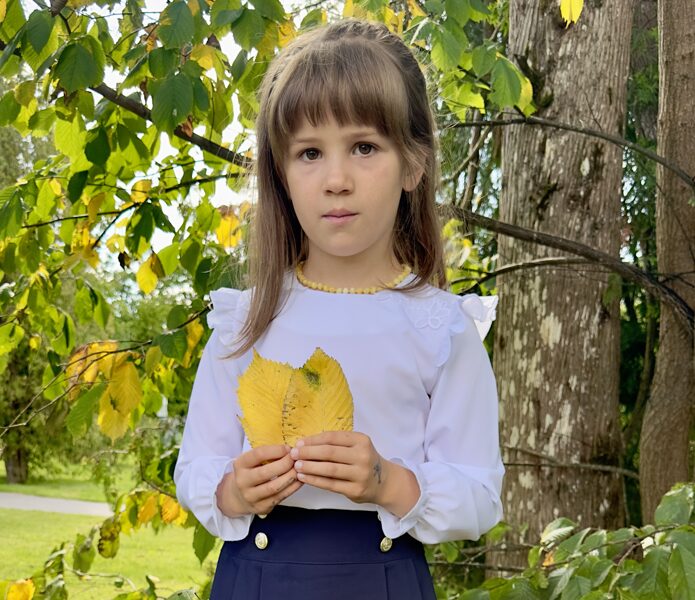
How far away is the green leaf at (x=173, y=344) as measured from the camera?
7.47 ft

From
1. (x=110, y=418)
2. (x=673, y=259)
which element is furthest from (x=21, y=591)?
(x=673, y=259)

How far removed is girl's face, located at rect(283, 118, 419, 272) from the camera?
4.69ft

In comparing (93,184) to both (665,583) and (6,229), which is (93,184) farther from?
(665,583)

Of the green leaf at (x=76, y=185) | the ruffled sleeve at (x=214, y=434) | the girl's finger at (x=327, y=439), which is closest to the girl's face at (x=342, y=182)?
the ruffled sleeve at (x=214, y=434)

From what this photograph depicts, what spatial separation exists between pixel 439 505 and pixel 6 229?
1513 mm

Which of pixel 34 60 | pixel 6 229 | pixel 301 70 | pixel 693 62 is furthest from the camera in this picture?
pixel 693 62

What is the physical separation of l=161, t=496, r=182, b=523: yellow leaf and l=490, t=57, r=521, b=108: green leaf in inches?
52.8

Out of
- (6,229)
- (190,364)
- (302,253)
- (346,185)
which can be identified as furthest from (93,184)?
(346,185)

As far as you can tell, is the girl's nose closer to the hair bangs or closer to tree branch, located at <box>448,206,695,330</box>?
the hair bangs

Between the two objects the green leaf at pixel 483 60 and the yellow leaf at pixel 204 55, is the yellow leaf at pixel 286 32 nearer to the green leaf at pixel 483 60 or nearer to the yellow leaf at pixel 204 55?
the yellow leaf at pixel 204 55

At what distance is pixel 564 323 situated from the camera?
304 centimetres

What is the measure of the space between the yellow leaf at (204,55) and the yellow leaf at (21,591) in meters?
1.42

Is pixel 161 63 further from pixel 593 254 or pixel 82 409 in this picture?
pixel 593 254

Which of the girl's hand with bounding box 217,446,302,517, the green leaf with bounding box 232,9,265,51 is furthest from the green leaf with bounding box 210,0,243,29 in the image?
the girl's hand with bounding box 217,446,302,517
